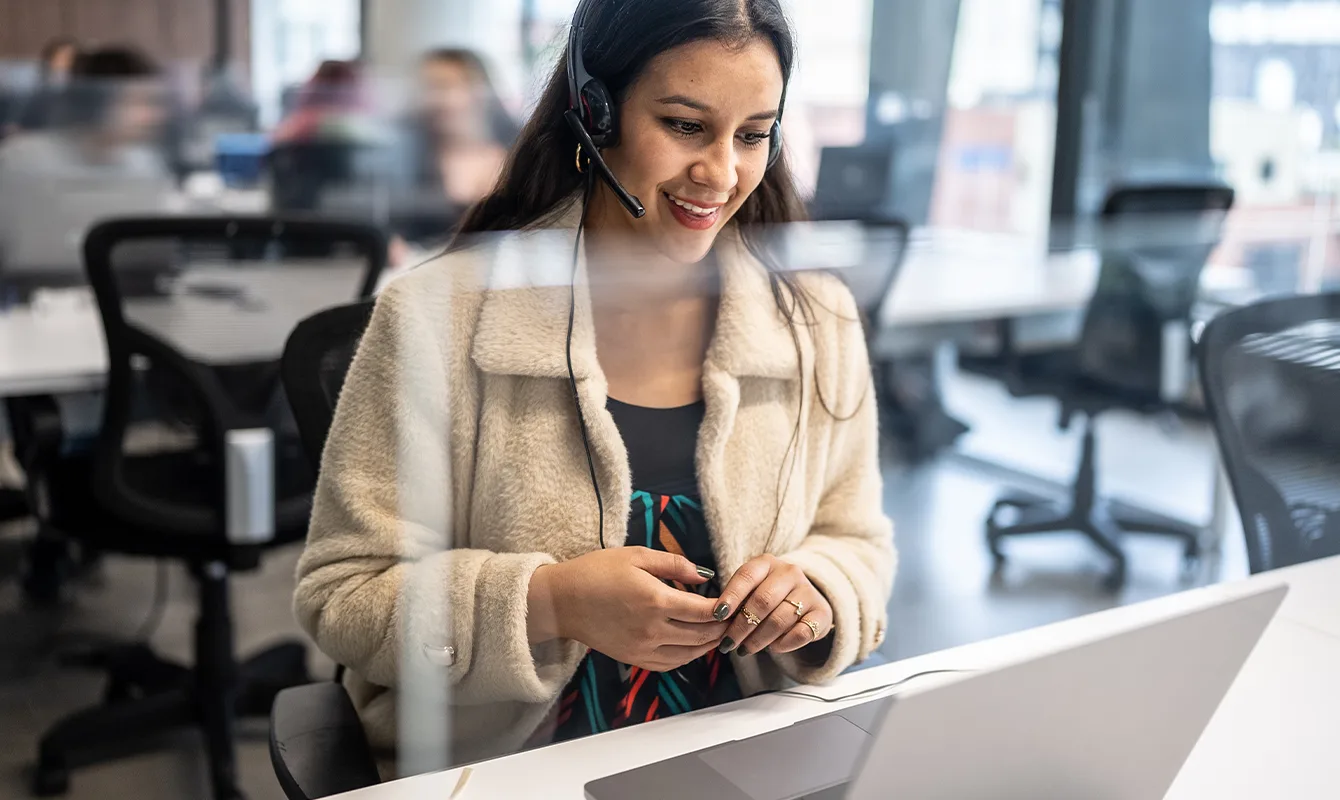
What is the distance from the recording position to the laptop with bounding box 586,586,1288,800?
2.09ft

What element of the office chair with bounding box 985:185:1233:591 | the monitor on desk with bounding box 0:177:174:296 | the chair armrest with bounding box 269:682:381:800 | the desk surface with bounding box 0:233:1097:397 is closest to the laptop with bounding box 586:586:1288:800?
the chair armrest with bounding box 269:682:381:800

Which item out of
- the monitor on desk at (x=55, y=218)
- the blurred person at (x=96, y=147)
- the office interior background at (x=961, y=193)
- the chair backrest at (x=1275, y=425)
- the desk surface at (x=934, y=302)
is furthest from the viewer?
the blurred person at (x=96, y=147)

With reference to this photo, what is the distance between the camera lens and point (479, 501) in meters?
1.05

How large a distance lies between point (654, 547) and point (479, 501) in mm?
155

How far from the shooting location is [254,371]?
1.83m

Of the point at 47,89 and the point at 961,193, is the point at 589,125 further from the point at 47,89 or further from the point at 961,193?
the point at 961,193

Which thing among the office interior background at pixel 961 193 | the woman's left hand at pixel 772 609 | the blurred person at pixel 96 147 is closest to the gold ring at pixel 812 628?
the woman's left hand at pixel 772 609

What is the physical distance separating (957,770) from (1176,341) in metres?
2.86

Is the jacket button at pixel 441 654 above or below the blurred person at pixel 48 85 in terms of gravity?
below

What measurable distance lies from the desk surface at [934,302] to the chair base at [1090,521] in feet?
1.25

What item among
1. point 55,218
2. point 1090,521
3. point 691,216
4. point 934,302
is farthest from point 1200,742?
point 55,218

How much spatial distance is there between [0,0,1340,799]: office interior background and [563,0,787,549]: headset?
0.78 meters

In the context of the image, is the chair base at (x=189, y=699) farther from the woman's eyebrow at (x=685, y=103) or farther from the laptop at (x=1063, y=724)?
the laptop at (x=1063, y=724)

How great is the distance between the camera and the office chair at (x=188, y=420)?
1806 mm
